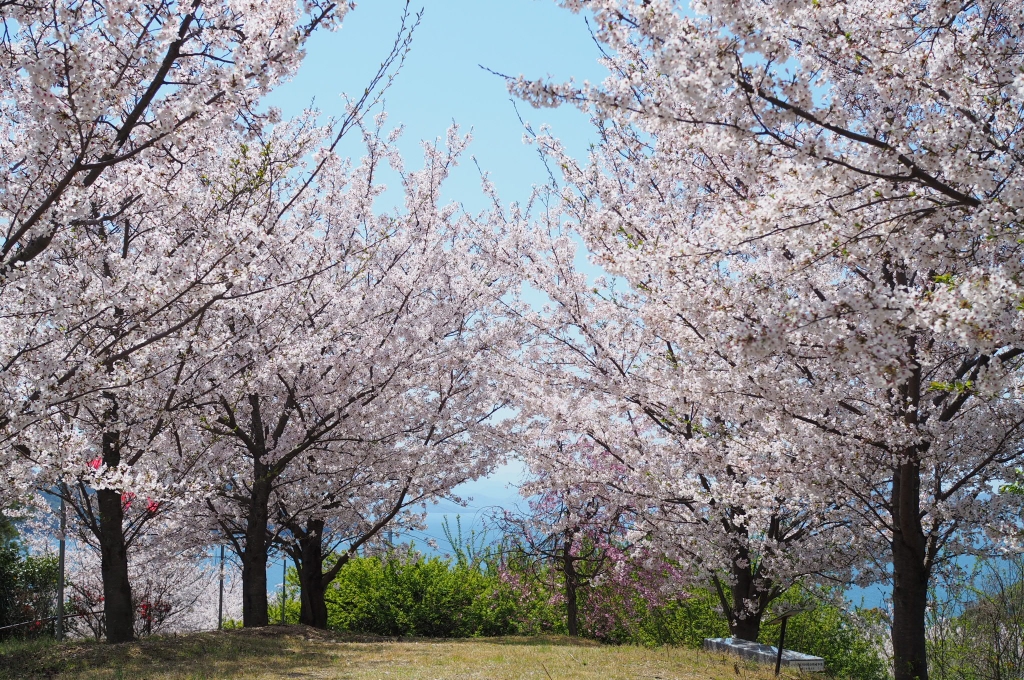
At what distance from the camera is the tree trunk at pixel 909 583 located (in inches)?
270

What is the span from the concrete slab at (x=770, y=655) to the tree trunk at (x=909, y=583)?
3.87 ft

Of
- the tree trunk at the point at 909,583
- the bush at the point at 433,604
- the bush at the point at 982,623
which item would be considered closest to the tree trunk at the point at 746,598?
the bush at the point at 982,623

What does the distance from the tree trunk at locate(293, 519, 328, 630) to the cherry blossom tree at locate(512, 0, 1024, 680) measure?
8201 mm

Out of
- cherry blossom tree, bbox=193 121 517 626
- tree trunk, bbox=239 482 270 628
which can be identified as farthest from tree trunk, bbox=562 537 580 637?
tree trunk, bbox=239 482 270 628

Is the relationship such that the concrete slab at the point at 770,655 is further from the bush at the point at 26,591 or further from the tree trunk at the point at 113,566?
the bush at the point at 26,591

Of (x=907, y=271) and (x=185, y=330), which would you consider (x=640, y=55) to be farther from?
(x=185, y=330)

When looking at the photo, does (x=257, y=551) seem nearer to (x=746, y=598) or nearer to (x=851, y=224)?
(x=746, y=598)

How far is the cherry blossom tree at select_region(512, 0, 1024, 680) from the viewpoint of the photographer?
4207 mm

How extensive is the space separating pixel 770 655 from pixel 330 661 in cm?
476

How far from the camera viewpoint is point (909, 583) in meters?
7.08

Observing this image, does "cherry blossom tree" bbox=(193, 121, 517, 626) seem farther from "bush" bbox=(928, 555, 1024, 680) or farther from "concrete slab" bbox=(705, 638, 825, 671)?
"bush" bbox=(928, 555, 1024, 680)

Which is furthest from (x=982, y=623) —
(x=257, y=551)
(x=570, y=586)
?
(x=257, y=551)

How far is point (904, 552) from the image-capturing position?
7.07 m

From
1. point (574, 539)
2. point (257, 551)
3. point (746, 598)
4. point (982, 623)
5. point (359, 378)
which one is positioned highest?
point (359, 378)
